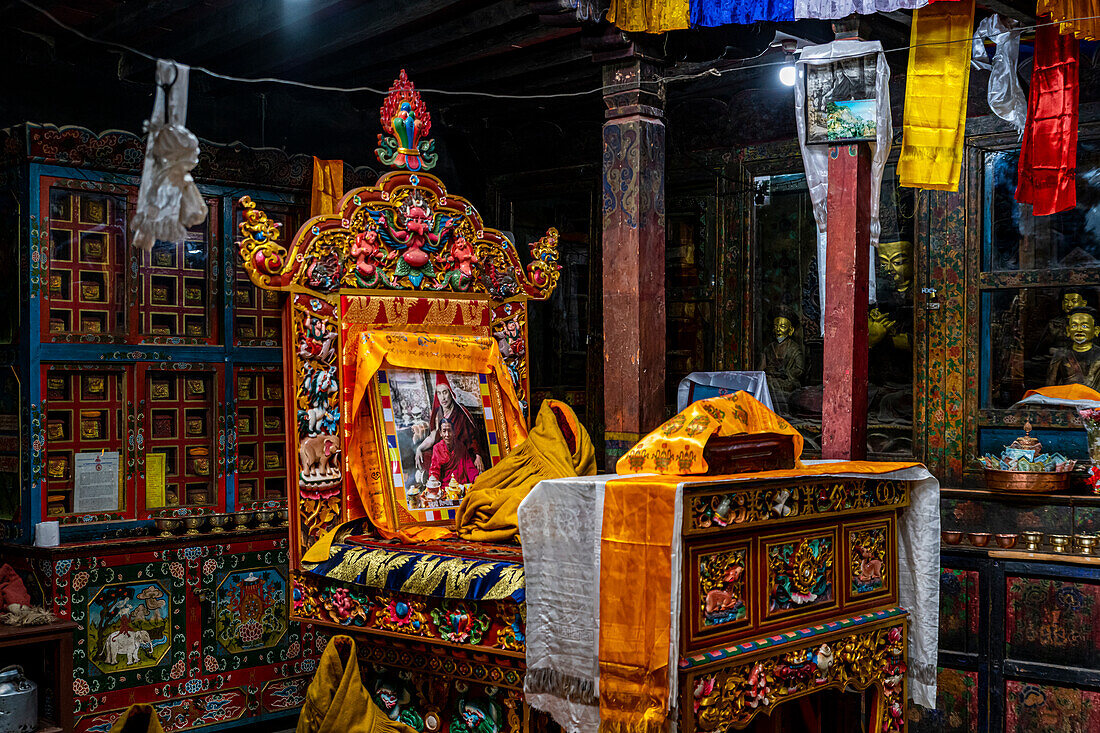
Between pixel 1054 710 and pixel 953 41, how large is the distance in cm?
330

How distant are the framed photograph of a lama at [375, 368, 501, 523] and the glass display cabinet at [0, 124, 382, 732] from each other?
61.5 inches

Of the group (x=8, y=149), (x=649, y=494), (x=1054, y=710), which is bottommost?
(x=1054, y=710)

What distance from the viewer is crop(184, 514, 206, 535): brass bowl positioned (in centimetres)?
623

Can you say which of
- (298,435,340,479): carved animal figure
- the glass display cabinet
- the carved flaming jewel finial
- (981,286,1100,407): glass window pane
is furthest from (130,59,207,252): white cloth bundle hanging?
(981,286,1100,407): glass window pane

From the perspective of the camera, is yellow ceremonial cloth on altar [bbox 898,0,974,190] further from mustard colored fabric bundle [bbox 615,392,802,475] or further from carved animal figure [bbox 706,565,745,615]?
carved animal figure [bbox 706,565,745,615]

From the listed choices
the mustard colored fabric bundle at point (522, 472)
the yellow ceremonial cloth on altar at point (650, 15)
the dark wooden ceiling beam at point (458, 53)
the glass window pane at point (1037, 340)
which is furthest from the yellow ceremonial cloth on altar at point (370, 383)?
the glass window pane at point (1037, 340)

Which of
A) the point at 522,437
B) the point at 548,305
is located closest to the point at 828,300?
the point at 522,437

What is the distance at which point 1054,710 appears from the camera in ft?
17.8

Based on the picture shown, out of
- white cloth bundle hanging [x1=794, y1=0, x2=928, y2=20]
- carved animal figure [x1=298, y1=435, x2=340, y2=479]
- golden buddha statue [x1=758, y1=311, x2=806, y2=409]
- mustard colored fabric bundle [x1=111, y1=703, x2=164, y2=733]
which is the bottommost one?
mustard colored fabric bundle [x1=111, y1=703, x2=164, y2=733]

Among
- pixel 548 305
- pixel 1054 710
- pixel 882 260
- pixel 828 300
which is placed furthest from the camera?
pixel 548 305

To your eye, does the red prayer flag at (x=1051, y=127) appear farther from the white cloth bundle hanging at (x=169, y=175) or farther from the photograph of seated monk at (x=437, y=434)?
the white cloth bundle hanging at (x=169, y=175)

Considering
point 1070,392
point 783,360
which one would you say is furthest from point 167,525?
point 1070,392

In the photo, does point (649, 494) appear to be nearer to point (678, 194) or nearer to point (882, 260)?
point (882, 260)

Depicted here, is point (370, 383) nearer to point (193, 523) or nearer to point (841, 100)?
point (193, 523)
